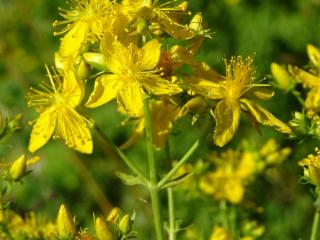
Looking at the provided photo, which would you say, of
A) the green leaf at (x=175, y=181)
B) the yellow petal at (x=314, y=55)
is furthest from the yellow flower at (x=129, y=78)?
the yellow petal at (x=314, y=55)

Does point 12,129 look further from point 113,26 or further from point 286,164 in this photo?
point 286,164

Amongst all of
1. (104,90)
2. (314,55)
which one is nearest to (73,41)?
(104,90)

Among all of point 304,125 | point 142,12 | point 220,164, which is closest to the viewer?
point 142,12

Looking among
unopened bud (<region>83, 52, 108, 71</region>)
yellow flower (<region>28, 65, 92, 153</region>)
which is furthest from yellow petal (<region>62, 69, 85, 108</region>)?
unopened bud (<region>83, 52, 108, 71</region>)

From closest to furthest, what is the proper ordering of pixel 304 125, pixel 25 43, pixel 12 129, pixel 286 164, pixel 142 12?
pixel 142 12 → pixel 304 125 → pixel 12 129 → pixel 286 164 → pixel 25 43

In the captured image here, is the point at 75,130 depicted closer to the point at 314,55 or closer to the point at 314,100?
the point at 314,100

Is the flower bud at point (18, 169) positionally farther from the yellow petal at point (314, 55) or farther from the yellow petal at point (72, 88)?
the yellow petal at point (314, 55)

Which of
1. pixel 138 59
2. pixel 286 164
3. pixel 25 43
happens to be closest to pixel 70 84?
pixel 138 59
